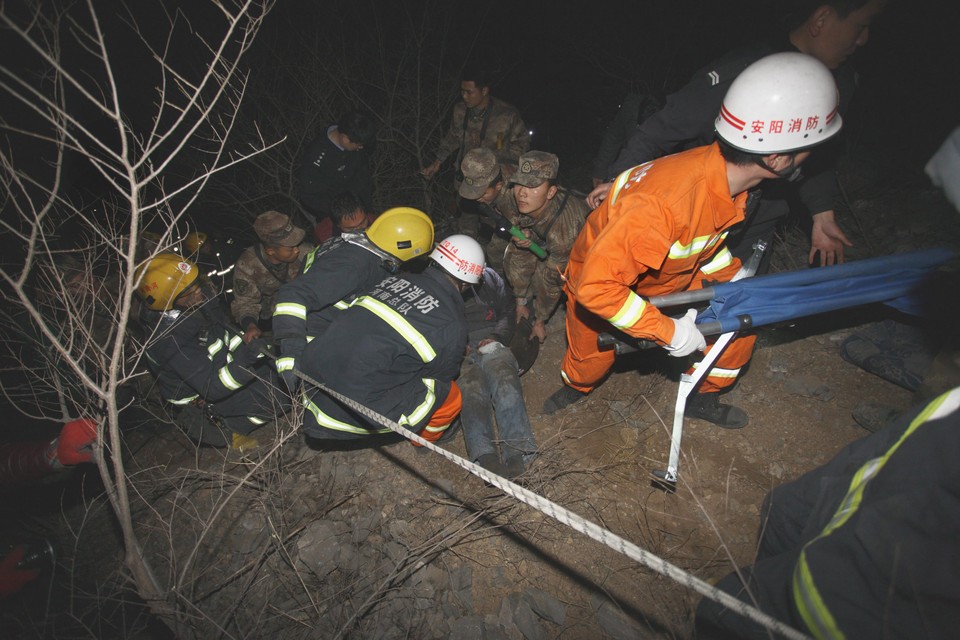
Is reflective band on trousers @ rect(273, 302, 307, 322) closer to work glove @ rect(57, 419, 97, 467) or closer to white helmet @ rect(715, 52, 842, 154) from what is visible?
work glove @ rect(57, 419, 97, 467)

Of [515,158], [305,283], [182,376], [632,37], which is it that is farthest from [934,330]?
[632,37]

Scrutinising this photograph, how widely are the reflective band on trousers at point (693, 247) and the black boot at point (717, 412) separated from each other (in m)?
1.28

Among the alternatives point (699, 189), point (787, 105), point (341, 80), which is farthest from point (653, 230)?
point (341, 80)

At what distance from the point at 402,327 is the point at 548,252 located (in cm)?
186

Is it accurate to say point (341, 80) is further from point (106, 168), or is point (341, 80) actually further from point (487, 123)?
point (106, 168)

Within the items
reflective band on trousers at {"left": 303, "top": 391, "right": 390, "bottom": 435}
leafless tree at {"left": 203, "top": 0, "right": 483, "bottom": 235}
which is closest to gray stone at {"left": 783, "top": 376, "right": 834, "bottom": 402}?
reflective band on trousers at {"left": 303, "top": 391, "right": 390, "bottom": 435}

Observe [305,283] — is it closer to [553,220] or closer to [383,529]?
[383,529]

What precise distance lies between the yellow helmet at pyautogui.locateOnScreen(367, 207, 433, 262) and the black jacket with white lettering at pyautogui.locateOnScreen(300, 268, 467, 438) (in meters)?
0.64

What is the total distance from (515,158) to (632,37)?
248 inches

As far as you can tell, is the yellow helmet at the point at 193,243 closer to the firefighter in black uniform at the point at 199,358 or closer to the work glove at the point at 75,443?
the firefighter in black uniform at the point at 199,358

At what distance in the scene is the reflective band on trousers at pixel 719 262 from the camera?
2895 mm

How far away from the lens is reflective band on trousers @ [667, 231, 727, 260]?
242 cm

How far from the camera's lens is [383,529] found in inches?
120

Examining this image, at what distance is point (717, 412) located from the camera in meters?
3.21
